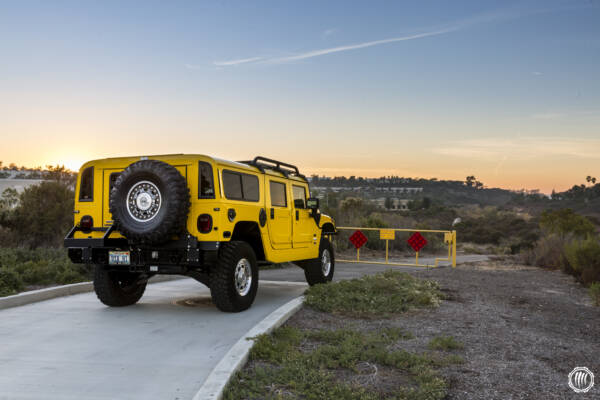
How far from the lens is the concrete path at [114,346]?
4934 millimetres

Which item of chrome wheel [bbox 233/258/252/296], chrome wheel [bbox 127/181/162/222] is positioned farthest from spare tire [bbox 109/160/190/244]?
chrome wheel [bbox 233/258/252/296]

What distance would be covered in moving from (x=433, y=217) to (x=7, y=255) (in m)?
51.9

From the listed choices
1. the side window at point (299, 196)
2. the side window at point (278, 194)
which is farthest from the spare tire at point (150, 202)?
the side window at point (299, 196)

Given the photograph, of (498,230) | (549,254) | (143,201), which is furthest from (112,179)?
(498,230)

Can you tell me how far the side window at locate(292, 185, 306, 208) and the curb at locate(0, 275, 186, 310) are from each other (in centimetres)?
A: 430

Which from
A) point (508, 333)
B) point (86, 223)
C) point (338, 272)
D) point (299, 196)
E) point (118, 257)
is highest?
point (299, 196)

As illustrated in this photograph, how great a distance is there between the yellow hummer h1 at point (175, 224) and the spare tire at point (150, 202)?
0.01m

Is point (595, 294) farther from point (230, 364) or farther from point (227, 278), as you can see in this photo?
point (230, 364)

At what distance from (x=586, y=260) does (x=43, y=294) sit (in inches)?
506

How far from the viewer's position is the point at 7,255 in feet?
39.9

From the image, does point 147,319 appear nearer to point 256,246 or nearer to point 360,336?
point 256,246

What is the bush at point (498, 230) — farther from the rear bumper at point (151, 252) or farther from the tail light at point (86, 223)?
the tail light at point (86, 223)

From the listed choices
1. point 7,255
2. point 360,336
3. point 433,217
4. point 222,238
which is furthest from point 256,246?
point 433,217

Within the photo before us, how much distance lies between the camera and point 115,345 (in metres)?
6.41
